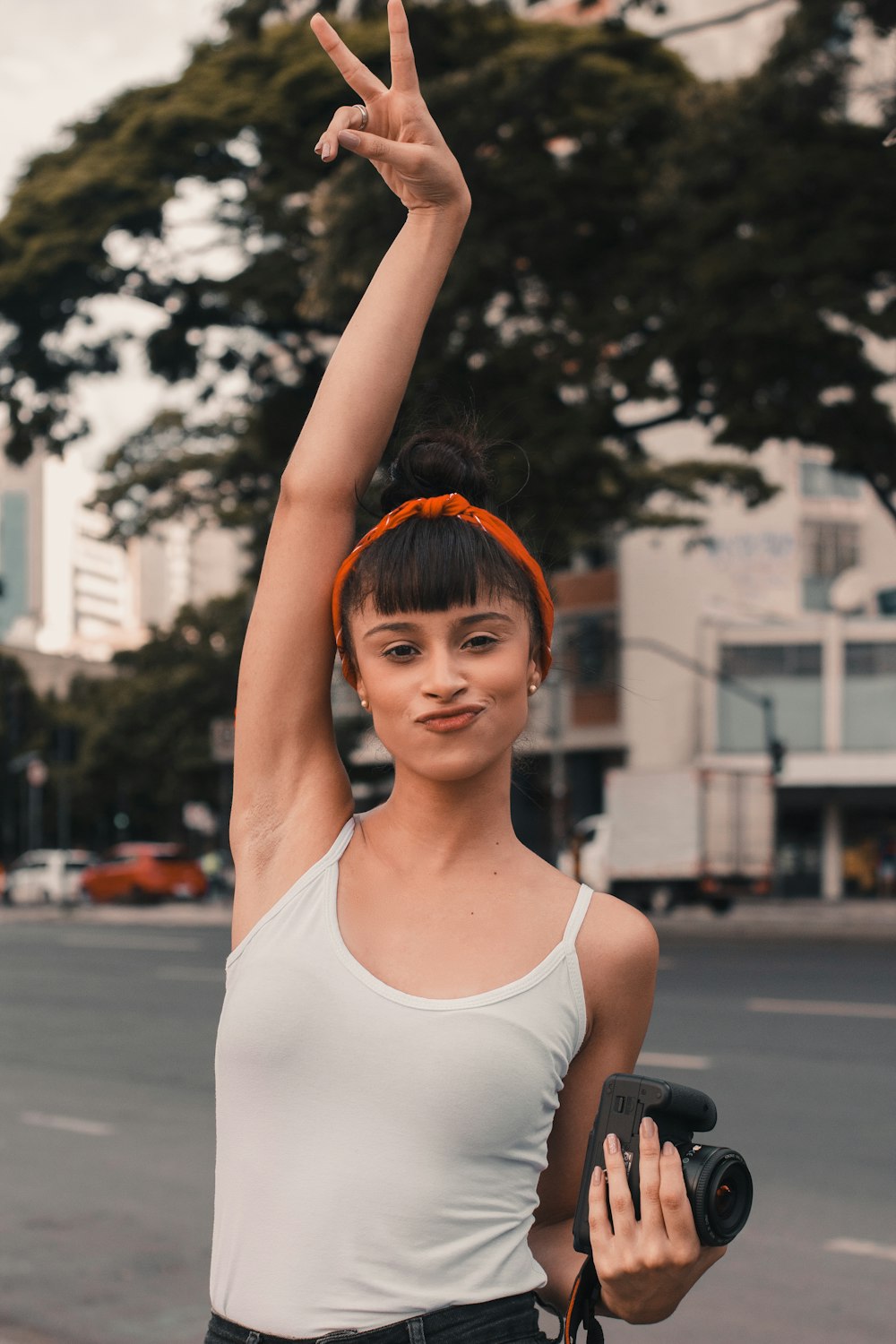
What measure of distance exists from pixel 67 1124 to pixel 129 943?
44.0ft

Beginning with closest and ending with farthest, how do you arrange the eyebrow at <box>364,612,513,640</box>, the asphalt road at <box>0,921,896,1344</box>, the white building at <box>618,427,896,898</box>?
1. the eyebrow at <box>364,612,513,640</box>
2. the asphalt road at <box>0,921,896,1344</box>
3. the white building at <box>618,427,896,898</box>

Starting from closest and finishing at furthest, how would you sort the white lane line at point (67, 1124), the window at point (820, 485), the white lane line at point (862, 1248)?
the white lane line at point (862, 1248), the white lane line at point (67, 1124), the window at point (820, 485)

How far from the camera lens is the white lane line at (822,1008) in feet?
39.2

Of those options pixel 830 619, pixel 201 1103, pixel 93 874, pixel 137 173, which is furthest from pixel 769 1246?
pixel 93 874

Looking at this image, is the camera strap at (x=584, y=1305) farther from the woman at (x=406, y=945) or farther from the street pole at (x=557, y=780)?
the street pole at (x=557, y=780)

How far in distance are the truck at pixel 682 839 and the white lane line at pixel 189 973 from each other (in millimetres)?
11607

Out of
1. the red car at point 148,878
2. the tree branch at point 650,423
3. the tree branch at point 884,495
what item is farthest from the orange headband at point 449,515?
the red car at point 148,878

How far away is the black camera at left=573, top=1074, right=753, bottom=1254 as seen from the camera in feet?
4.98

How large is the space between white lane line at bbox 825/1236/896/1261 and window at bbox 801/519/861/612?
3497 centimetres

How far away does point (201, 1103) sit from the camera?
9.02 m

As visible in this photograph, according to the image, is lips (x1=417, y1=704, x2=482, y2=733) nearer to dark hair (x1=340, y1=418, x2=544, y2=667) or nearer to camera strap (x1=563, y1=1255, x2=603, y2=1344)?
→ dark hair (x1=340, y1=418, x2=544, y2=667)

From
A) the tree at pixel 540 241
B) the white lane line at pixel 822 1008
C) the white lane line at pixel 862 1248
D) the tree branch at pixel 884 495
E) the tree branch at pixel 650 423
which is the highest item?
the tree at pixel 540 241

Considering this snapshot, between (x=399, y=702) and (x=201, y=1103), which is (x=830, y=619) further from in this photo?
(x=399, y=702)

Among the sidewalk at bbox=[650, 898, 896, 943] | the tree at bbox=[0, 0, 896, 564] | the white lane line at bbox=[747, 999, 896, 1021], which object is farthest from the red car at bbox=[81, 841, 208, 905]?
the white lane line at bbox=[747, 999, 896, 1021]
